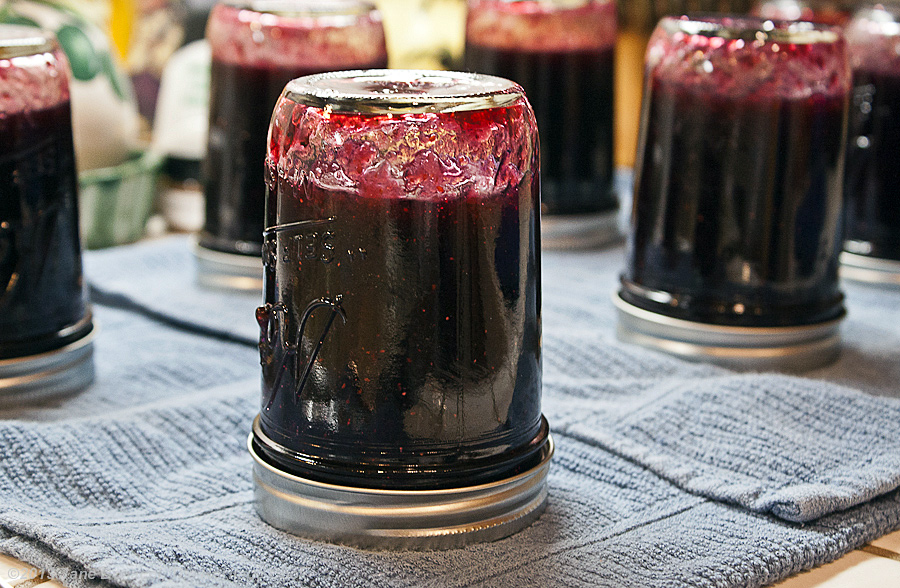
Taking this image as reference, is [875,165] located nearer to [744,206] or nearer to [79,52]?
[744,206]

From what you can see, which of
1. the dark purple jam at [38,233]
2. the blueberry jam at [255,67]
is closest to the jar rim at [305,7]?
the blueberry jam at [255,67]

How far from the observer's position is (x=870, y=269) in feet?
3.17

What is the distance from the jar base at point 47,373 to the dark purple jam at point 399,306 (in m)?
0.22

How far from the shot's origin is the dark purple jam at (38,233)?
0.66m

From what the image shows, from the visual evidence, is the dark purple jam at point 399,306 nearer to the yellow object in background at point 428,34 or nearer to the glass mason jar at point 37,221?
the glass mason jar at point 37,221

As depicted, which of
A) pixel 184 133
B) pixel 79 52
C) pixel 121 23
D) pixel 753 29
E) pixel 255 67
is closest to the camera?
pixel 753 29

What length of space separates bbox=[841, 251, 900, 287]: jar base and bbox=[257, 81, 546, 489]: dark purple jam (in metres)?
0.53

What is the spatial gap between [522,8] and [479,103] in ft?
1.83

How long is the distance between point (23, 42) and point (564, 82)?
0.52 meters

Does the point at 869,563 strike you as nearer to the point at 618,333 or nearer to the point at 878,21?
the point at 618,333

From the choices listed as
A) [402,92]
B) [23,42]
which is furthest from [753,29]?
[23,42]

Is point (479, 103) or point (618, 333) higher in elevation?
point (479, 103)

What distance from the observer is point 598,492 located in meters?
0.61

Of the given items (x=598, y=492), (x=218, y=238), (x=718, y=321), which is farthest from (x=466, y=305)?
(x=218, y=238)
